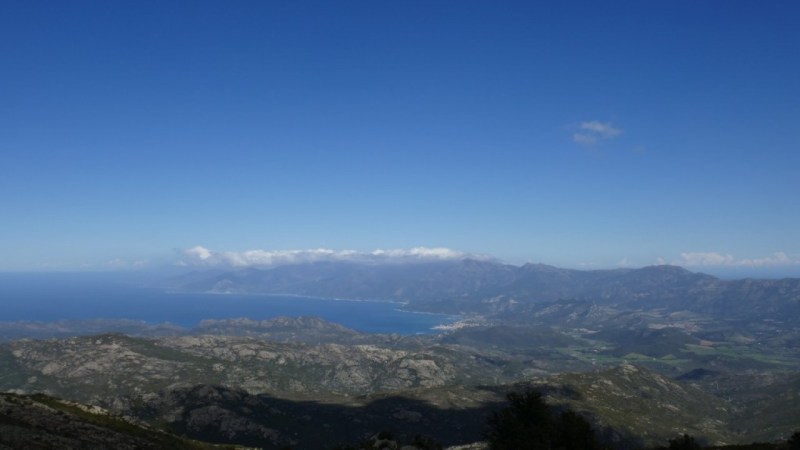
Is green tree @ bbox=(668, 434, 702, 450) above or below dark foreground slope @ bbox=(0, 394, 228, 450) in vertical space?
below

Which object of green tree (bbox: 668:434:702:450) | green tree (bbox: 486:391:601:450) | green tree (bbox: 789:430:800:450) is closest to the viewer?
green tree (bbox: 789:430:800:450)

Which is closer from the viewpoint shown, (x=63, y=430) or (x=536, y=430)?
(x=63, y=430)

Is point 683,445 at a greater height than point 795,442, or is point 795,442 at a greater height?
point 795,442

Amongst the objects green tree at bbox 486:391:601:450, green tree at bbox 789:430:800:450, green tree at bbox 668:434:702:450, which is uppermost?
green tree at bbox 789:430:800:450

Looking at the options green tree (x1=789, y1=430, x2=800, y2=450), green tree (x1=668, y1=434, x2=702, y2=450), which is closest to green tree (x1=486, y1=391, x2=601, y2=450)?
green tree (x1=668, y1=434, x2=702, y2=450)

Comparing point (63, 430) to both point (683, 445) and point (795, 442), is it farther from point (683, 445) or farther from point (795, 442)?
point (795, 442)

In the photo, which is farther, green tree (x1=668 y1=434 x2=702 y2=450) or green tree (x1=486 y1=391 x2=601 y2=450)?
green tree (x1=486 y1=391 x2=601 y2=450)

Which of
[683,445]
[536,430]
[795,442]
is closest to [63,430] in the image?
[536,430]

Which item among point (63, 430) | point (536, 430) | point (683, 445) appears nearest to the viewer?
point (63, 430)

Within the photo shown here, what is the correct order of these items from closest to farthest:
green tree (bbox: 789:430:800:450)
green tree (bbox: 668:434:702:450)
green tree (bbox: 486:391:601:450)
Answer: green tree (bbox: 789:430:800:450) → green tree (bbox: 668:434:702:450) → green tree (bbox: 486:391:601:450)

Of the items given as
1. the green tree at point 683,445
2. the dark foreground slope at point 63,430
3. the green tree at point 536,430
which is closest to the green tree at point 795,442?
the green tree at point 683,445

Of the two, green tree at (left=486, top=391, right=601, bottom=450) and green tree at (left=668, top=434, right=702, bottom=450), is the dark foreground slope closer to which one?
green tree at (left=486, top=391, right=601, bottom=450)

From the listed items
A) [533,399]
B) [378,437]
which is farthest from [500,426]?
[378,437]

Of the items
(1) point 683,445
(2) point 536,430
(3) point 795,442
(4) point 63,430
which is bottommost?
(1) point 683,445
